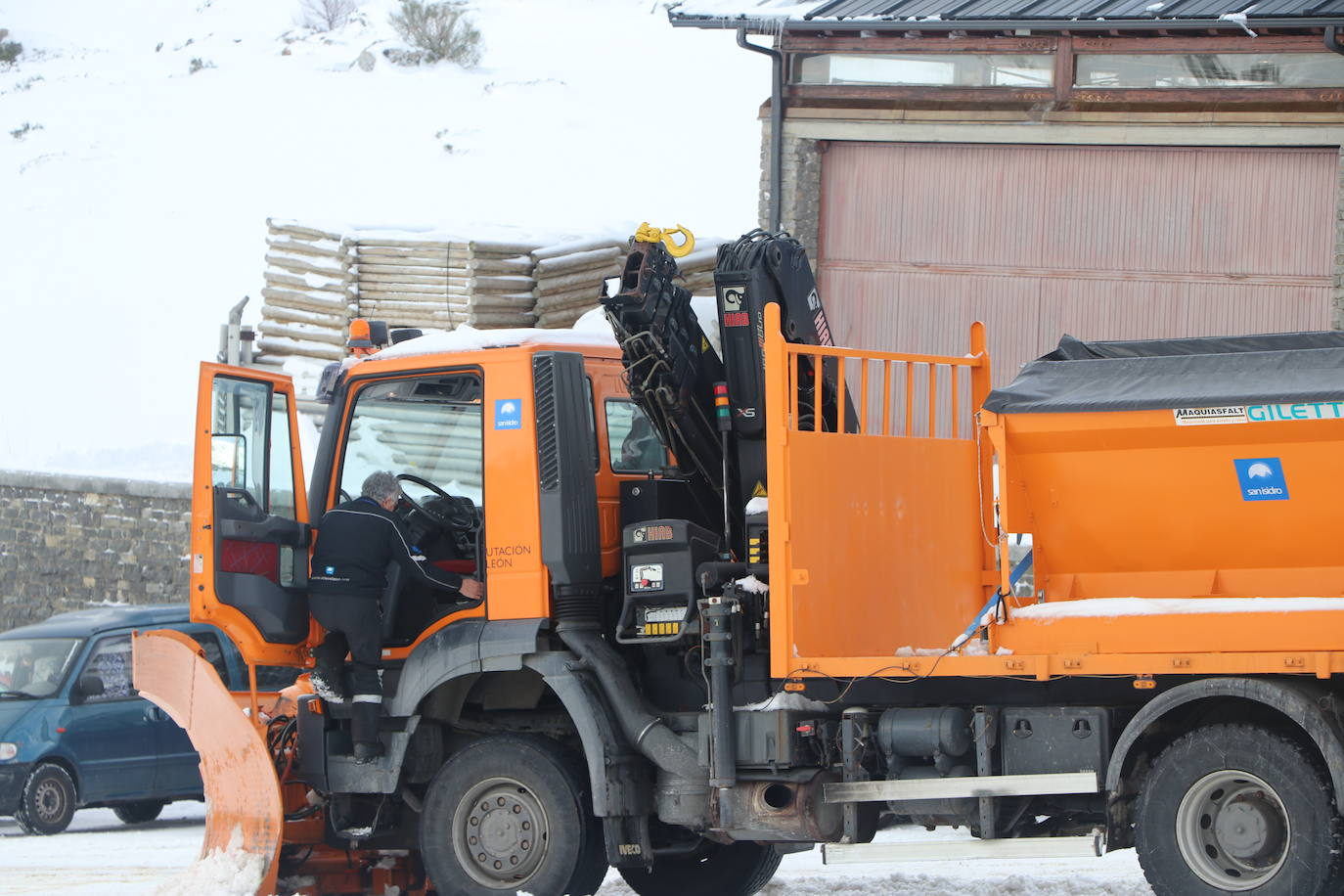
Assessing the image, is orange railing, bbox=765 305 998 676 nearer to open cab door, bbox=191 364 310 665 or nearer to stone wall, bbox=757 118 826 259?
open cab door, bbox=191 364 310 665

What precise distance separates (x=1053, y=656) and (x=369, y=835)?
12.1ft

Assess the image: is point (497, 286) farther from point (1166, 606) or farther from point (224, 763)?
point (1166, 606)

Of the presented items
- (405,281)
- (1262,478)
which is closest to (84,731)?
(1262,478)

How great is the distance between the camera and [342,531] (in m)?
8.15

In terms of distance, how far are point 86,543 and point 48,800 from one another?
8592 mm

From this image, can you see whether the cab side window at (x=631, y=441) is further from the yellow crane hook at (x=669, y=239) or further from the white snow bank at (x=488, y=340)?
the yellow crane hook at (x=669, y=239)

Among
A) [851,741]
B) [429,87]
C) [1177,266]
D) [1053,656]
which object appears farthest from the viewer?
[429,87]

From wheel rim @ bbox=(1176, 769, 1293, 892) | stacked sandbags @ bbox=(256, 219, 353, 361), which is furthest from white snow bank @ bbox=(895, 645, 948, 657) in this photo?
stacked sandbags @ bbox=(256, 219, 353, 361)

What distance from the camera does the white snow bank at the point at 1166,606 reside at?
5.93m

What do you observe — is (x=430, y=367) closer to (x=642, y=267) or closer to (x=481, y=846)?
(x=642, y=267)

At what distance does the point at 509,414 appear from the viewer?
7.88m

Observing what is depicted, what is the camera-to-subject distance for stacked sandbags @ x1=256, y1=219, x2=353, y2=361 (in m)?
23.9

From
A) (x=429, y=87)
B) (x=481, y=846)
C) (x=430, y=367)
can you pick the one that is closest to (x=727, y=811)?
(x=481, y=846)

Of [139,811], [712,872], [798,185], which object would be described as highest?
[798,185]
